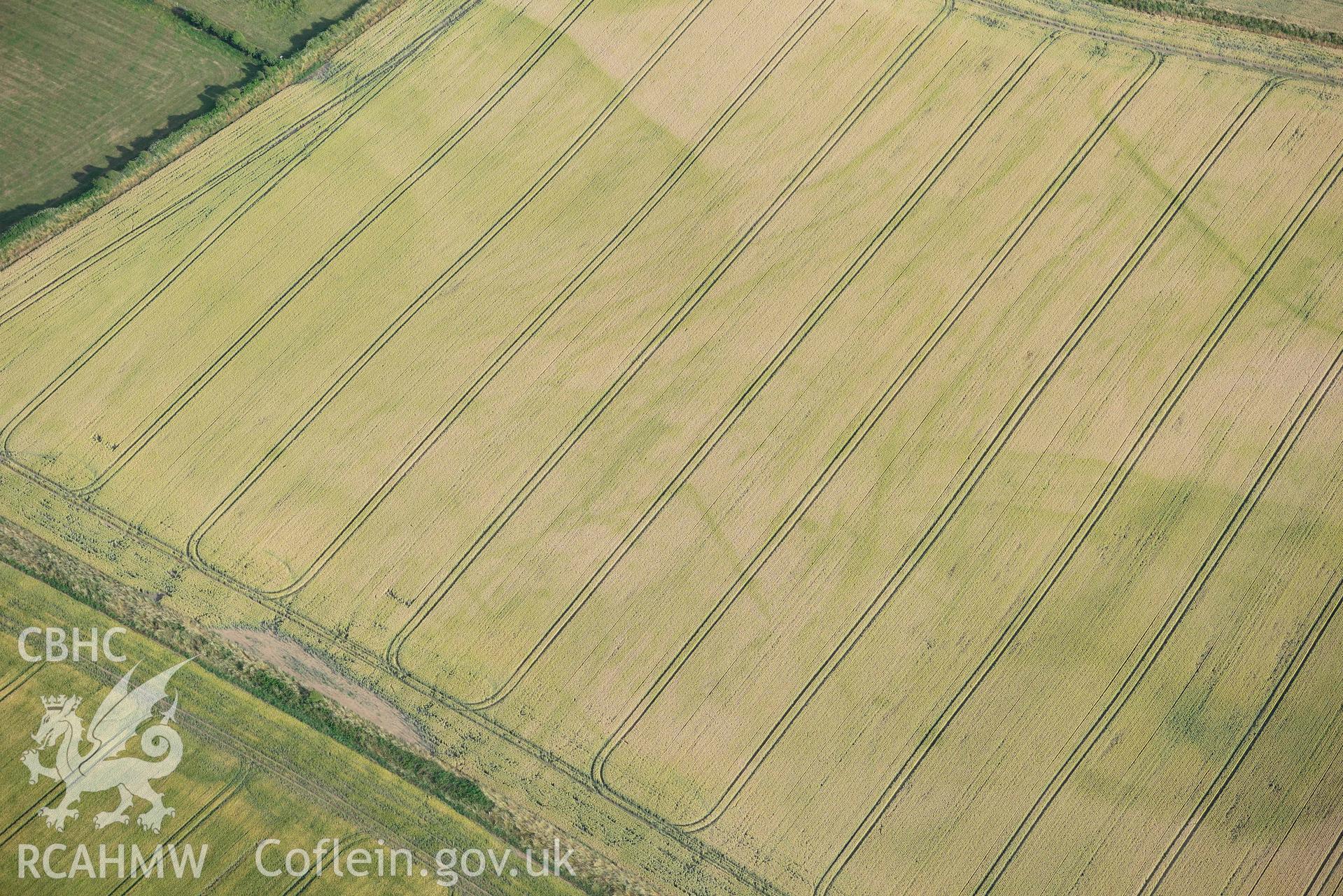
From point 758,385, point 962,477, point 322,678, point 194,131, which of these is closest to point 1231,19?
point 962,477

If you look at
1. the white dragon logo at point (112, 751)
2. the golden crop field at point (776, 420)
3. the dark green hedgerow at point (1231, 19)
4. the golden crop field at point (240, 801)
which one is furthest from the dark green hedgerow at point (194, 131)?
the dark green hedgerow at point (1231, 19)

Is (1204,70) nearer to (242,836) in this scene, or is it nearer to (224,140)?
(224,140)

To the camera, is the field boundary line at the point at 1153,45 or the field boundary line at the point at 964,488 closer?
the field boundary line at the point at 964,488

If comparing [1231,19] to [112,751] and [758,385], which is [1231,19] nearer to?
[758,385]

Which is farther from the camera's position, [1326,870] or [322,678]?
[322,678]

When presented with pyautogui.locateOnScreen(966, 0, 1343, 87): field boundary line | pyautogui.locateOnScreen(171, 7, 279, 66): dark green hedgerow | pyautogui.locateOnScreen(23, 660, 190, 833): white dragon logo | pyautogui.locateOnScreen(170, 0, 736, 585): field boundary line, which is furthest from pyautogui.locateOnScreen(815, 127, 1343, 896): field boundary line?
pyautogui.locateOnScreen(171, 7, 279, 66): dark green hedgerow

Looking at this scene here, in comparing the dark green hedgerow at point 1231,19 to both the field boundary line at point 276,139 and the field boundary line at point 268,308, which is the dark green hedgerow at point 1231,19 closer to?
the field boundary line at point 268,308
